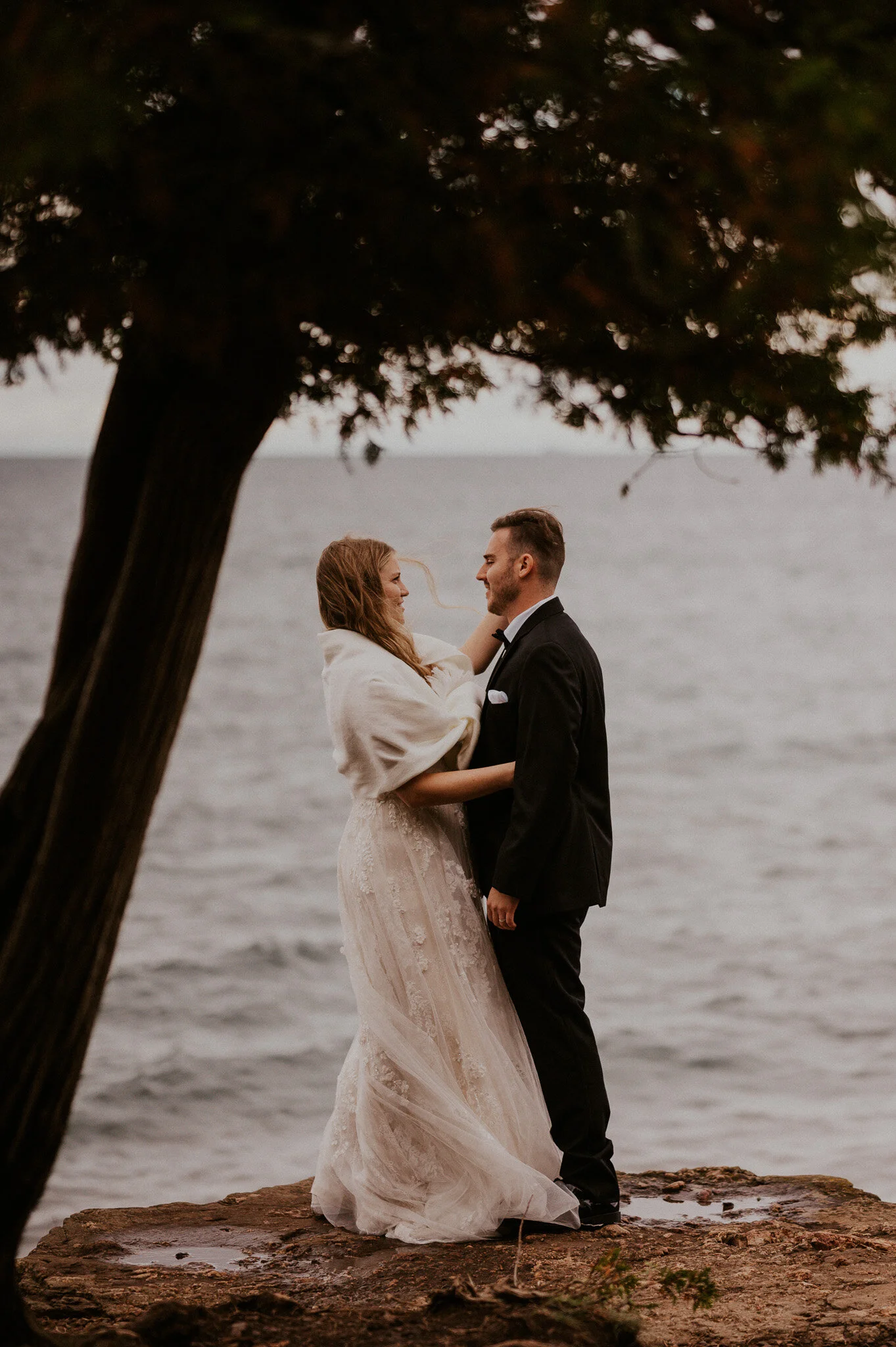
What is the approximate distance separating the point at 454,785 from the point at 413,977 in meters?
0.62

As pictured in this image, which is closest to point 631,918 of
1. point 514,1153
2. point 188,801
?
point 188,801

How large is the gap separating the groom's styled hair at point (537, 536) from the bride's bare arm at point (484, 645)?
0.35 m

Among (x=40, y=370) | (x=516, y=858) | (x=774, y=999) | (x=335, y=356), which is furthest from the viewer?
(x=774, y=999)

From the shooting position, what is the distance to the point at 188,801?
21.4 metres

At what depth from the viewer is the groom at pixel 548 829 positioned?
3.99 metres

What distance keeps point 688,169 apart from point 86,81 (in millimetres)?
867

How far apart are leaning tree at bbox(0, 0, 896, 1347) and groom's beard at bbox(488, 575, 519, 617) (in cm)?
152

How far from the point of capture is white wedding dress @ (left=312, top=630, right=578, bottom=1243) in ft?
13.0

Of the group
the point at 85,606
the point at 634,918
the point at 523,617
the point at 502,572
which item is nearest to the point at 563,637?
the point at 523,617

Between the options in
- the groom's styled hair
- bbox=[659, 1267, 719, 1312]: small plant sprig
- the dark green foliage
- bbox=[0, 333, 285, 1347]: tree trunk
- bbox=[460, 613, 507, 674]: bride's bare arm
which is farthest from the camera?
bbox=[460, 613, 507, 674]: bride's bare arm

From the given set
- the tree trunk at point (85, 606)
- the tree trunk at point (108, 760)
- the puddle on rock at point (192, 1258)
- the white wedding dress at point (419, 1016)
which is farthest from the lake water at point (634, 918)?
the puddle on rock at point (192, 1258)

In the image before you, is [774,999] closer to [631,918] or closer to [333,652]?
[631,918]

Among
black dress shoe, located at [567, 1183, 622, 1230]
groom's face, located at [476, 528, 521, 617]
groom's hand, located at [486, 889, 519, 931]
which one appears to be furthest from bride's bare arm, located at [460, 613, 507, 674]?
black dress shoe, located at [567, 1183, 622, 1230]

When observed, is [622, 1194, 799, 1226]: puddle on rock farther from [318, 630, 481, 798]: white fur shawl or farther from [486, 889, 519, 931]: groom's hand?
[318, 630, 481, 798]: white fur shawl
